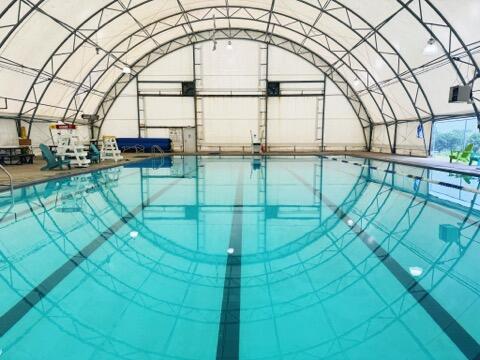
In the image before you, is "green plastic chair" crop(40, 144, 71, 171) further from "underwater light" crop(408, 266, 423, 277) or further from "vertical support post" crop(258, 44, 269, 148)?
"vertical support post" crop(258, 44, 269, 148)

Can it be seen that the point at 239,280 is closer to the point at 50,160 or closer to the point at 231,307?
the point at 231,307

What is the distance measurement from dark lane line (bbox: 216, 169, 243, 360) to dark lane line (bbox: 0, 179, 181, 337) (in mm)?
1685

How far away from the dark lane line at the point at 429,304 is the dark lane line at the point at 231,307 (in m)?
1.60

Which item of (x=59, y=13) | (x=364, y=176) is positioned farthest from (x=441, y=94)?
(x=59, y=13)

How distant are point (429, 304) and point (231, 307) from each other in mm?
1783

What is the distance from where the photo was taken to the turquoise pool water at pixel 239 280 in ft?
7.34

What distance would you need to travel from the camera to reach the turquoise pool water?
7.34 ft

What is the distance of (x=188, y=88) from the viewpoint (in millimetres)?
21156

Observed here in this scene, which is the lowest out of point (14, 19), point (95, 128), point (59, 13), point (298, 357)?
point (298, 357)

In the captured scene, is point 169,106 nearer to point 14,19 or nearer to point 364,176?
point 14,19

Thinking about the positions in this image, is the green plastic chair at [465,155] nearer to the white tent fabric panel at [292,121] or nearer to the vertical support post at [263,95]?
the white tent fabric panel at [292,121]

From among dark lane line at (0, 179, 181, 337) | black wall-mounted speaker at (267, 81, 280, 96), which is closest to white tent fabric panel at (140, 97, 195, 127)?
black wall-mounted speaker at (267, 81, 280, 96)

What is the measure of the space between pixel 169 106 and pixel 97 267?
63.1ft

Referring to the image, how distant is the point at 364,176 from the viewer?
1083 cm
